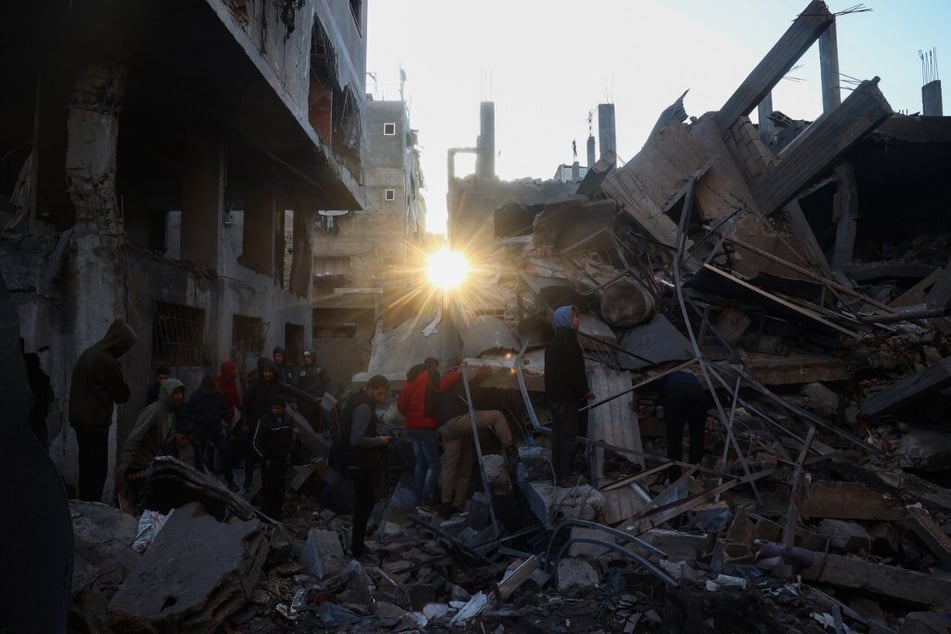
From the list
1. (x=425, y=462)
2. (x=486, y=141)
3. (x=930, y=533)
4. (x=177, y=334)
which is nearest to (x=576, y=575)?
(x=930, y=533)

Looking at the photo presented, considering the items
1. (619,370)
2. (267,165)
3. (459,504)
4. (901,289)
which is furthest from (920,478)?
(267,165)

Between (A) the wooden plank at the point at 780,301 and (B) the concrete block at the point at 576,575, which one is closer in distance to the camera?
(B) the concrete block at the point at 576,575

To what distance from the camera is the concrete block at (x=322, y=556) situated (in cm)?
504

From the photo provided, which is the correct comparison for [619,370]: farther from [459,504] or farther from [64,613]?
[64,613]

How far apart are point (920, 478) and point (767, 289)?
305 cm

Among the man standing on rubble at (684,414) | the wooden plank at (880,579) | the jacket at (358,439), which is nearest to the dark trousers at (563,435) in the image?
the man standing on rubble at (684,414)

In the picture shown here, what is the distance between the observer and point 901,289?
12.1 meters

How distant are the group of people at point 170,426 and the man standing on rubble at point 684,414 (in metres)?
3.90

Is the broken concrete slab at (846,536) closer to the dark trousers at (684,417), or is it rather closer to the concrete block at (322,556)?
the dark trousers at (684,417)

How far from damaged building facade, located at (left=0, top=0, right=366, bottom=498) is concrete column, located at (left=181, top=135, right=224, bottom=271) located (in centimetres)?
2

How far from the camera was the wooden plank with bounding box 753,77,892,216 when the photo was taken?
11195 mm

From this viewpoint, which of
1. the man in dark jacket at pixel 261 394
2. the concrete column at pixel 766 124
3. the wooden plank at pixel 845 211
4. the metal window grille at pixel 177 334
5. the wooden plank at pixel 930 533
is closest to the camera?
the wooden plank at pixel 930 533

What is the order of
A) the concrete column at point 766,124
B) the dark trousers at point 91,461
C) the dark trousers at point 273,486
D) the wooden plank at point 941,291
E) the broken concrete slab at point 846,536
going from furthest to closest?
the concrete column at point 766,124 → the wooden plank at point 941,291 → the dark trousers at point 273,486 → the dark trousers at point 91,461 → the broken concrete slab at point 846,536

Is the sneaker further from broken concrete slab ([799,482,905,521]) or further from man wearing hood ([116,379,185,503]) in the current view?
broken concrete slab ([799,482,905,521])
